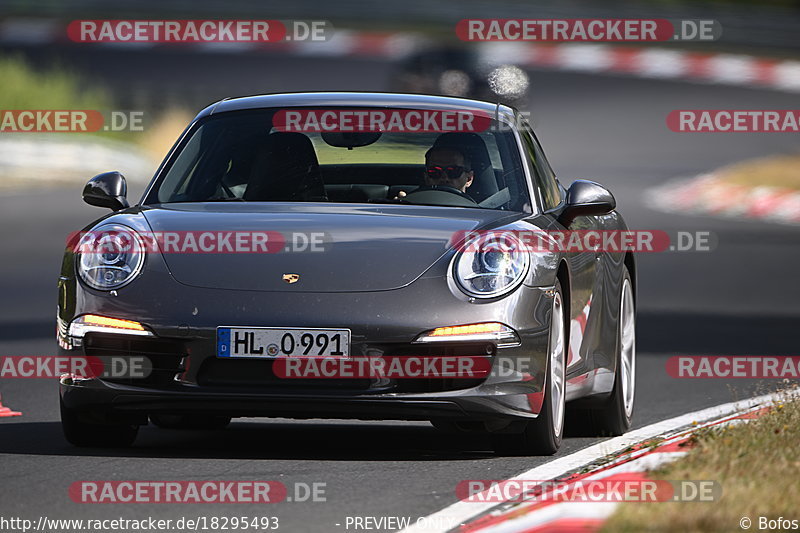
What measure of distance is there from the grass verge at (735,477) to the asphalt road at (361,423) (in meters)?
0.84

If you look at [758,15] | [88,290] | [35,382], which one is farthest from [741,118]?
[88,290]

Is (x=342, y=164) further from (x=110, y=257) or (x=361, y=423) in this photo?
(x=110, y=257)

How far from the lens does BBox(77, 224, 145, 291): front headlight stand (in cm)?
702

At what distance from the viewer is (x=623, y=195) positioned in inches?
1105

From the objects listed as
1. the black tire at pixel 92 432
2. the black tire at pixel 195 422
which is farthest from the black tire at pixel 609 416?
the black tire at pixel 92 432

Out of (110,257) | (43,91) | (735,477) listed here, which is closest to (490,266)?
(110,257)

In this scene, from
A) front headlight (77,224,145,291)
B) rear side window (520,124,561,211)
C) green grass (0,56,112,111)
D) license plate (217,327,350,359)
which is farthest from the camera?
green grass (0,56,112,111)

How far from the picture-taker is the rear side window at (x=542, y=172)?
816 cm

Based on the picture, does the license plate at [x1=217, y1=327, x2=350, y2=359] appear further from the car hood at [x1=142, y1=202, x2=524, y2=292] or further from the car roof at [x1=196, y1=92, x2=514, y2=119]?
the car roof at [x1=196, y1=92, x2=514, y2=119]

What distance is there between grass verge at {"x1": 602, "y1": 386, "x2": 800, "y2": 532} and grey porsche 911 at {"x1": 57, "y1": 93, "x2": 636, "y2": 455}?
863 millimetres

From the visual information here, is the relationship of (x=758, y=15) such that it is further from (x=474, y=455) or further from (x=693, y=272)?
(x=474, y=455)

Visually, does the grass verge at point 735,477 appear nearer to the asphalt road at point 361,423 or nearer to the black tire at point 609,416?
the asphalt road at point 361,423

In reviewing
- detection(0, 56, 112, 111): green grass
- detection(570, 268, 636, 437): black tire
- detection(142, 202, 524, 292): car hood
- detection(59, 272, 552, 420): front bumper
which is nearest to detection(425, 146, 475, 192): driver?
detection(142, 202, 524, 292): car hood

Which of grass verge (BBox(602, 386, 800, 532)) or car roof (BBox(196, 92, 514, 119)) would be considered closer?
grass verge (BBox(602, 386, 800, 532))
